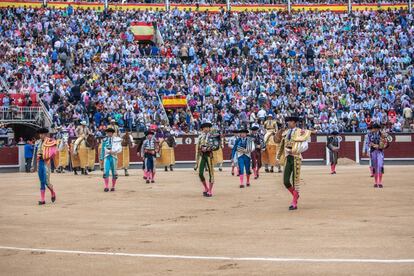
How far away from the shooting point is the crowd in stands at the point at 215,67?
37094 mm

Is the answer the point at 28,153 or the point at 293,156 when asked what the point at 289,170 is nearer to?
the point at 293,156

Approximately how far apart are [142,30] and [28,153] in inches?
461

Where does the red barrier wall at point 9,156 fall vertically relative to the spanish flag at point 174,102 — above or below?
below

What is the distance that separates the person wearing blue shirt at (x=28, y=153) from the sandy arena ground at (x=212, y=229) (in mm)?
10107

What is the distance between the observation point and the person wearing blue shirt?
110ft

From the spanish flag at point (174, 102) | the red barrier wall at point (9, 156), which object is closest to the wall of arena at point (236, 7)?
the spanish flag at point (174, 102)

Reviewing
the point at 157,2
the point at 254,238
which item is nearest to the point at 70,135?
the point at 157,2

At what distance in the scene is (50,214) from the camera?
17.0 meters

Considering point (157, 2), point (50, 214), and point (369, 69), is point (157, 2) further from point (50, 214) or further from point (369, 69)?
point (50, 214)

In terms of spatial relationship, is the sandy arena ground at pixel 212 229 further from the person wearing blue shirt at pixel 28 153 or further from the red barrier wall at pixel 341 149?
the red barrier wall at pixel 341 149

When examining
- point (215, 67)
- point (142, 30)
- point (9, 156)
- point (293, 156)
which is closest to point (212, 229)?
point (293, 156)

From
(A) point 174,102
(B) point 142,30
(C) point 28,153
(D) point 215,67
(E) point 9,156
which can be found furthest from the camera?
(B) point 142,30

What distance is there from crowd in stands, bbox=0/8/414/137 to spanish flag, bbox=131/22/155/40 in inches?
13.2

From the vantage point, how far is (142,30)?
1713 inches
